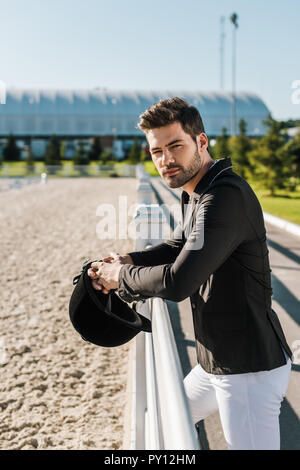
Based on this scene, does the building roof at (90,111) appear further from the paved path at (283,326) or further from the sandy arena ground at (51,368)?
the paved path at (283,326)

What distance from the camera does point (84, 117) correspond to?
231ft

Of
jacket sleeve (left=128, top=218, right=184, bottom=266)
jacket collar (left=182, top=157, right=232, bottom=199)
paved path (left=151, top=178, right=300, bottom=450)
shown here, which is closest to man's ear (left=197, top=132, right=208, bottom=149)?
jacket collar (left=182, top=157, right=232, bottom=199)

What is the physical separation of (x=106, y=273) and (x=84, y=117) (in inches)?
2795

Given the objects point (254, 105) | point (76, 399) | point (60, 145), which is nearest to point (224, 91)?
point (254, 105)

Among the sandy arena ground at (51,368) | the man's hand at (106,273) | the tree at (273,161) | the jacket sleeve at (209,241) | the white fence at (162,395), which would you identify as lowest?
the sandy arena ground at (51,368)

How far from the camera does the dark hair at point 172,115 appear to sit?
193 centimetres

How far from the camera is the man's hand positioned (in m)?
2.08

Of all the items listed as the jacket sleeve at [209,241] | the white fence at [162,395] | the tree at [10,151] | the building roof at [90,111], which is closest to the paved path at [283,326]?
the white fence at [162,395]

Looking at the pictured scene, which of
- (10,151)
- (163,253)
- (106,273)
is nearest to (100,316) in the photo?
(106,273)

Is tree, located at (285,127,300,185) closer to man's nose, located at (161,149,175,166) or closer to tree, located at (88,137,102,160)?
man's nose, located at (161,149,175,166)

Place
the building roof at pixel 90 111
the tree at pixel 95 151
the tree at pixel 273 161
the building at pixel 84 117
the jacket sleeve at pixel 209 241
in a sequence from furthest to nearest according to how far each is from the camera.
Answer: the building roof at pixel 90 111 → the building at pixel 84 117 → the tree at pixel 95 151 → the tree at pixel 273 161 → the jacket sleeve at pixel 209 241

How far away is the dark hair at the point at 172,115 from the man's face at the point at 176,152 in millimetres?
20

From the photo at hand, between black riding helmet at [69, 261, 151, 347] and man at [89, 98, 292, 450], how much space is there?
0.60 ft

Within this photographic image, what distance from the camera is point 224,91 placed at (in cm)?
7762
